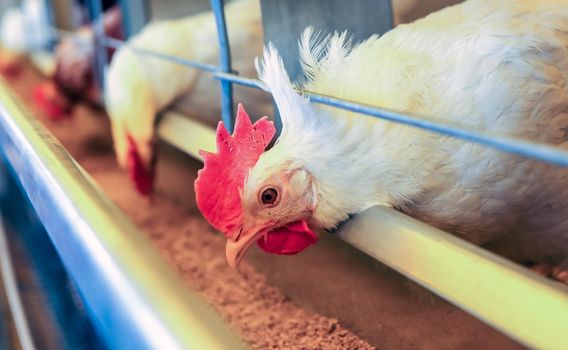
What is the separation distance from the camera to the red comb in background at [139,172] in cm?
195

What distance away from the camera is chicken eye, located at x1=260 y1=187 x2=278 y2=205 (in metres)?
0.94

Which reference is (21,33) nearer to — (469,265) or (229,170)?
(229,170)

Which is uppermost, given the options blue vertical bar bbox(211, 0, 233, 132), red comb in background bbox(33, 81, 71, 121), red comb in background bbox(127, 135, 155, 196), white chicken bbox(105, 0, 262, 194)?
blue vertical bar bbox(211, 0, 233, 132)

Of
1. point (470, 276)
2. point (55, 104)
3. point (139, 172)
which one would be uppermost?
point (470, 276)

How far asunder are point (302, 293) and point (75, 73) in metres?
2.24

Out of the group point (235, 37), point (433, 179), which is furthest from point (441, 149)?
point (235, 37)

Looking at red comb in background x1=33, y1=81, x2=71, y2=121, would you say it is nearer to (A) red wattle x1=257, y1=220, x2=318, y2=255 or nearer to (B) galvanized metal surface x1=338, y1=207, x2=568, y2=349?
(A) red wattle x1=257, y1=220, x2=318, y2=255

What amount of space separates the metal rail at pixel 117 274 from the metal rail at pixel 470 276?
376 millimetres

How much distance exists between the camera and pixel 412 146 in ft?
3.05

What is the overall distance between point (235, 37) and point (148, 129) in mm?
478

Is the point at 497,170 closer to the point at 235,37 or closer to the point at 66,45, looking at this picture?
the point at 235,37

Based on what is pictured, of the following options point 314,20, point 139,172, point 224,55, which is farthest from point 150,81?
point 314,20

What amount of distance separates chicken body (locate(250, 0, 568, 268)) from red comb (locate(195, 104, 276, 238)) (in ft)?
0.06

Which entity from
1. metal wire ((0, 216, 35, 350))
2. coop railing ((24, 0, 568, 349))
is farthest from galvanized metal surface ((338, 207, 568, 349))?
metal wire ((0, 216, 35, 350))
